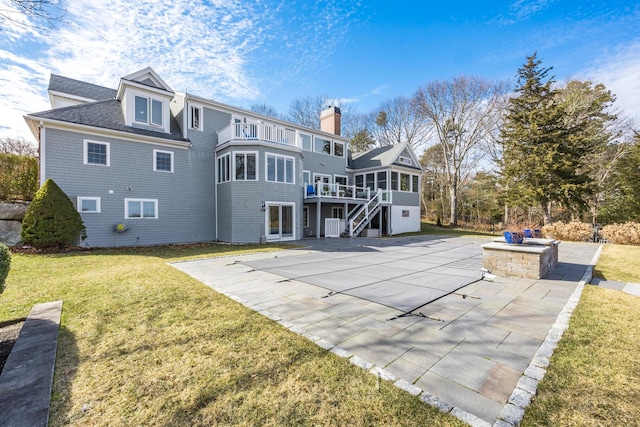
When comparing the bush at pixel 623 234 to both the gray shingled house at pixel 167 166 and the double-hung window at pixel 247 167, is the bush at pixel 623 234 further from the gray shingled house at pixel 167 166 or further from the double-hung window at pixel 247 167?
the double-hung window at pixel 247 167

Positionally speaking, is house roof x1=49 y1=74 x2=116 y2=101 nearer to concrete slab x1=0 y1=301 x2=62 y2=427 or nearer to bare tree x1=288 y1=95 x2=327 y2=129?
concrete slab x1=0 y1=301 x2=62 y2=427

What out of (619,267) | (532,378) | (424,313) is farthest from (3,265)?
(619,267)

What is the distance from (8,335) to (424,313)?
5.69m

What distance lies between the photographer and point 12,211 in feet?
36.3

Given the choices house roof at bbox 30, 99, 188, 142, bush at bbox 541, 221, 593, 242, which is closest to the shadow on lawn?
house roof at bbox 30, 99, 188, 142

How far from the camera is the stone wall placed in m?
10.7

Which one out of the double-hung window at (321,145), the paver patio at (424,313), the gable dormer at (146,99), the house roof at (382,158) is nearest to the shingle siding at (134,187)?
the gable dormer at (146,99)

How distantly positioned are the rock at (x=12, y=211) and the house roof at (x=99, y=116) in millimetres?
3887

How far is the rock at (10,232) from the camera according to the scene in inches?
418

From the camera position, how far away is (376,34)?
46.1 feet

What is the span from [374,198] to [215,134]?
10.9 meters

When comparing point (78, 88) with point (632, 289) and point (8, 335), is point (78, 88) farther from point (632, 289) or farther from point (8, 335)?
point (632, 289)

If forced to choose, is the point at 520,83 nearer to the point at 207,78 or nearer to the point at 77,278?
the point at 207,78

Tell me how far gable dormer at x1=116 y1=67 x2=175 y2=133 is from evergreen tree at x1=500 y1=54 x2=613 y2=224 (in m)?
23.4
